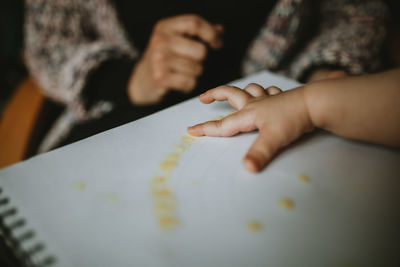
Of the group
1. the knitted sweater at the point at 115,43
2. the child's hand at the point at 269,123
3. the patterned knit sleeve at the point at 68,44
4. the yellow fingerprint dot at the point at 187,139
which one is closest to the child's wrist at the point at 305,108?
the child's hand at the point at 269,123

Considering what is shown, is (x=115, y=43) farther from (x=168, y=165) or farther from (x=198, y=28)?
(x=168, y=165)

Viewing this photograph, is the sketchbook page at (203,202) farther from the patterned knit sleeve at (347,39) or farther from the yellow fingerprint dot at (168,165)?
the patterned knit sleeve at (347,39)

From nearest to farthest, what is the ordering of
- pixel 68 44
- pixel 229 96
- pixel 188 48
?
pixel 229 96 < pixel 188 48 < pixel 68 44

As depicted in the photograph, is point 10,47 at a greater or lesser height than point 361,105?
lesser

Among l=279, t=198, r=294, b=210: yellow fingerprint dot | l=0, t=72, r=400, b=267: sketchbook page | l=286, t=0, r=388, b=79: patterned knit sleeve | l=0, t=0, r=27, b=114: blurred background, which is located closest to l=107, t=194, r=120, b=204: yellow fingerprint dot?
l=0, t=72, r=400, b=267: sketchbook page

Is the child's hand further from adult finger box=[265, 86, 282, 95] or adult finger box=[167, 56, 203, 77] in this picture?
adult finger box=[167, 56, 203, 77]

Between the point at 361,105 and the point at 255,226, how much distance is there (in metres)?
0.15

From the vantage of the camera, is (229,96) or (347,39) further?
(347,39)

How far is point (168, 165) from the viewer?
21cm

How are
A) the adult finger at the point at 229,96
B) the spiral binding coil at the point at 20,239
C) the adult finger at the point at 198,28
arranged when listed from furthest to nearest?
the adult finger at the point at 198,28 → the adult finger at the point at 229,96 → the spiral binding coil at the point at 20,239

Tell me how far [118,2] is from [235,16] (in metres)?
0.21

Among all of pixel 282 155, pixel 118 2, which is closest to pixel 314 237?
pixel 282 155

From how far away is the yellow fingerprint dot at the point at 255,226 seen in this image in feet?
0.55

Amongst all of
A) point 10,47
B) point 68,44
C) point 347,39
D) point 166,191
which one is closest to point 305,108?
point 166,191
